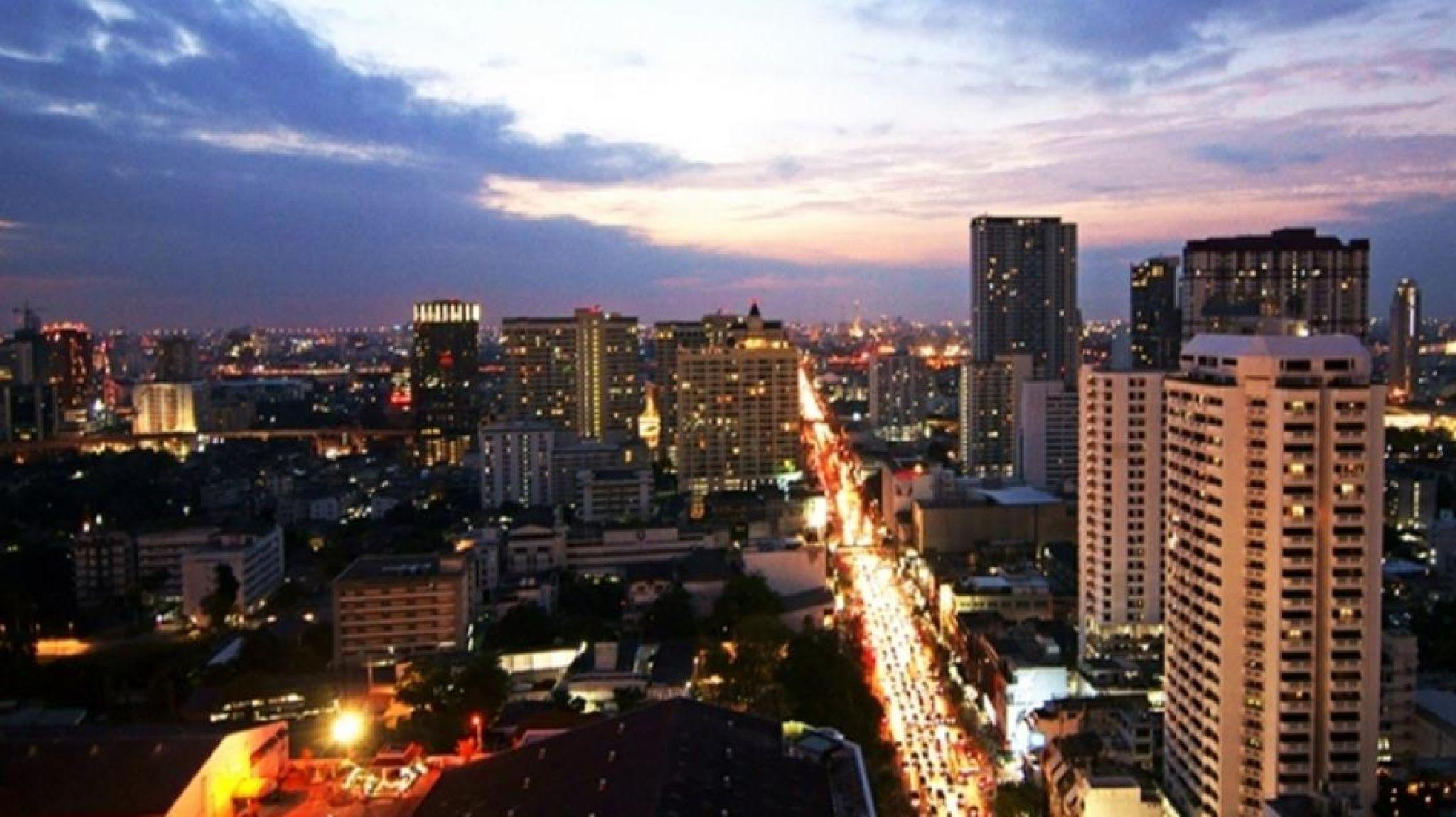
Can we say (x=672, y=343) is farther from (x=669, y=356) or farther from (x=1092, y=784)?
(x=1092, y=784)

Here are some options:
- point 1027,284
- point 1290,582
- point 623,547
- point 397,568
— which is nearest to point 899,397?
point 1027,284

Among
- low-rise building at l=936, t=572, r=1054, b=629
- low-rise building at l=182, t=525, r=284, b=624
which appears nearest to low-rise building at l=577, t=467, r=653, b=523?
low-rise building at l=182, t=525, r=284, b=624

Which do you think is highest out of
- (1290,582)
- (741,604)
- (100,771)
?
(1290,582)

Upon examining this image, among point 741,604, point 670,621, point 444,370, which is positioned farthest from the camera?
point 444,370

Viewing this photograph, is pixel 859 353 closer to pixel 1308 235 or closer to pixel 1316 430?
pixel 1308 235

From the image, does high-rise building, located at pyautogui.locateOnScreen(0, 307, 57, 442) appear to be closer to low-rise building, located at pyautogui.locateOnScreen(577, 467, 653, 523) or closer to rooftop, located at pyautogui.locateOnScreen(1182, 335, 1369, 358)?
low-rise building, located at pyautogui.locateOnScreen(577, 467, 653, 523)
